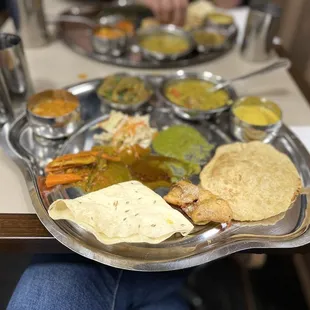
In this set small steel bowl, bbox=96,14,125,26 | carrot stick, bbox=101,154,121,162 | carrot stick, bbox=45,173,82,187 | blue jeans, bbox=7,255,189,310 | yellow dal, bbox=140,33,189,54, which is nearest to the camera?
blue jeans, bbox=7,255,189,310

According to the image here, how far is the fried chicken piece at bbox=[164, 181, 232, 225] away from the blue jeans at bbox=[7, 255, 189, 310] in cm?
43

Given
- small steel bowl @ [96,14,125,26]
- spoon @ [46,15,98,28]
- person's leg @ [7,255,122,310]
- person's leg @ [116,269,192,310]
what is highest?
small steel bowl @ [96,14,125,26]

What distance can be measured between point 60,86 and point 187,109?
3.28 feet

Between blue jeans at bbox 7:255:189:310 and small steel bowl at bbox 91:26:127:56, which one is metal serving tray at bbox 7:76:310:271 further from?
small steel bowl at bbox 91:26:127:56

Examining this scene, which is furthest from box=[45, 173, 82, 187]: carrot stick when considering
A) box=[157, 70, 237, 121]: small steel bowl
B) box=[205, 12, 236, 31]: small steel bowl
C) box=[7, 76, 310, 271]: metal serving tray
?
box=[205, 12, 236, 31]: small steel bowl

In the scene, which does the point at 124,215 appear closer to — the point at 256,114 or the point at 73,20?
the point at 256,114

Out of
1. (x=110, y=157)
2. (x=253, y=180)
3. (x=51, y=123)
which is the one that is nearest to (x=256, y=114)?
Answer: (x=253, y=180)

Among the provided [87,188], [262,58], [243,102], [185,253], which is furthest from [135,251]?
[262,58]

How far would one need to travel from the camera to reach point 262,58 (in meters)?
2.77

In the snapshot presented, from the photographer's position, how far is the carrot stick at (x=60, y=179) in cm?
158

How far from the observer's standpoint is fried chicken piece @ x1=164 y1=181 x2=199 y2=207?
1.47 metres

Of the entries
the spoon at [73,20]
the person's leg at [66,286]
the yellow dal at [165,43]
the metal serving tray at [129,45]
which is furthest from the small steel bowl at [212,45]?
the person's leg at [66,286]

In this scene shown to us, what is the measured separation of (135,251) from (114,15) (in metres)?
2.48

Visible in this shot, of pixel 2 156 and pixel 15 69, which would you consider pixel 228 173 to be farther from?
pixel 15 69
